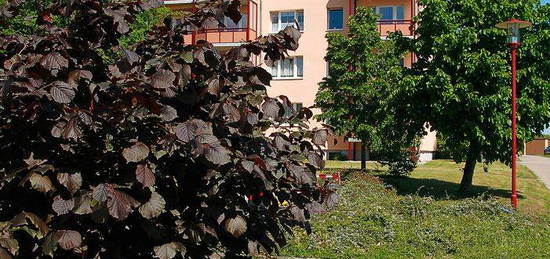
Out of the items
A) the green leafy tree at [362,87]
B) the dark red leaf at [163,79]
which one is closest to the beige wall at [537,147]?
the green leafy tree at [362,87]

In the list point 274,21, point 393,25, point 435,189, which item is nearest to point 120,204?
point 435,189

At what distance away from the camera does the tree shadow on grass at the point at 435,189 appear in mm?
15445

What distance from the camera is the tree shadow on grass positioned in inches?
608

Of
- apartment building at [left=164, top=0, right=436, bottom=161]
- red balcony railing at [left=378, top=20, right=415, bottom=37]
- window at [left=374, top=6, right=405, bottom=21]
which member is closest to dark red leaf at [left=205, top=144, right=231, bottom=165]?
red balcony railing at [left=378, top=20, right=415, bottom=37]

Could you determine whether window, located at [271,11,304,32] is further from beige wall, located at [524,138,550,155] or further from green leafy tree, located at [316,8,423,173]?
beige wall, located at [524,138,550,155]

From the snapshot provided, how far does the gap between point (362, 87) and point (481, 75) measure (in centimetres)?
649

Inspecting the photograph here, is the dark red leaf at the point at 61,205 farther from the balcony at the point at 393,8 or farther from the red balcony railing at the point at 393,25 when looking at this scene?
the balcony at the point at 393,8

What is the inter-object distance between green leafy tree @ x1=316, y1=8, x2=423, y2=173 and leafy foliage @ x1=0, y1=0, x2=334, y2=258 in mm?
15933

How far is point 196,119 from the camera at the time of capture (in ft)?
10.3

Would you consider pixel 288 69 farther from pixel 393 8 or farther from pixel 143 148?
pixel 143 148

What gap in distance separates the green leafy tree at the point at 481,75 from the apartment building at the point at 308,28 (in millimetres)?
15587

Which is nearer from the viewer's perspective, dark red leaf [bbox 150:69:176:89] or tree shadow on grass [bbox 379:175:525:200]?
dark red leaf [bbox 150:69:176:89]

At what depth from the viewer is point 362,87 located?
20859 millimetres

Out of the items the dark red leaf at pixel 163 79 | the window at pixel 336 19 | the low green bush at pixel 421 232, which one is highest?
the window at pixel 336 19
